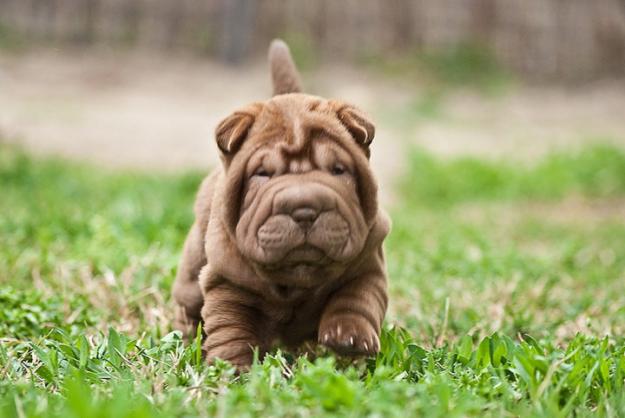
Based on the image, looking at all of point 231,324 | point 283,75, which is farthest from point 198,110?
point 231,324

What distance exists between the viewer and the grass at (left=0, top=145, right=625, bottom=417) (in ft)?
9.00

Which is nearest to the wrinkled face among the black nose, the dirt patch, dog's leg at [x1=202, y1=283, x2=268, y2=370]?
the black nose

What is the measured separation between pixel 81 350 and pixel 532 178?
7781 mm

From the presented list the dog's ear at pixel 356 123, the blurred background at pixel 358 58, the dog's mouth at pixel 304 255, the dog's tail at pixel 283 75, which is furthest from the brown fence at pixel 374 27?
the dog's mouth at pixel 304 255

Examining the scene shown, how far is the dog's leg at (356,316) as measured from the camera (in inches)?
124

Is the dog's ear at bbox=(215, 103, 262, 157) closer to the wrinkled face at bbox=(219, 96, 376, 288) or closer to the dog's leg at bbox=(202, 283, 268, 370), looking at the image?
the wrinkled face at bbox=(219, 96, 376, 288)

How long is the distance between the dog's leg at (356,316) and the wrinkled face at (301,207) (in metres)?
0.15

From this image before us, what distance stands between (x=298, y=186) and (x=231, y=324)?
662 millimetres

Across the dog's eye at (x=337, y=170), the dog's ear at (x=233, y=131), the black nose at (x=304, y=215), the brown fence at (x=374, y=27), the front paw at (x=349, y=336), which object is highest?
the dog's ear at (x=233, y=131)

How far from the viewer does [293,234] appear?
117 inches

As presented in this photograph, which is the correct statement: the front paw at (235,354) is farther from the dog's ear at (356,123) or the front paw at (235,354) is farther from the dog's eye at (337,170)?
the dog's ear at (356,123)

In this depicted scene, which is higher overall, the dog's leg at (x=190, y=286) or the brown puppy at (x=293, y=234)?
the brown puppy at (x=293, y=234)

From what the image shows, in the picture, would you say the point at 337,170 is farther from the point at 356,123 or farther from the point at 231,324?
the point at 231,324

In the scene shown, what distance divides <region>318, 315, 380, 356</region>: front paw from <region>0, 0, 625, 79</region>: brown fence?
13.7 metres
